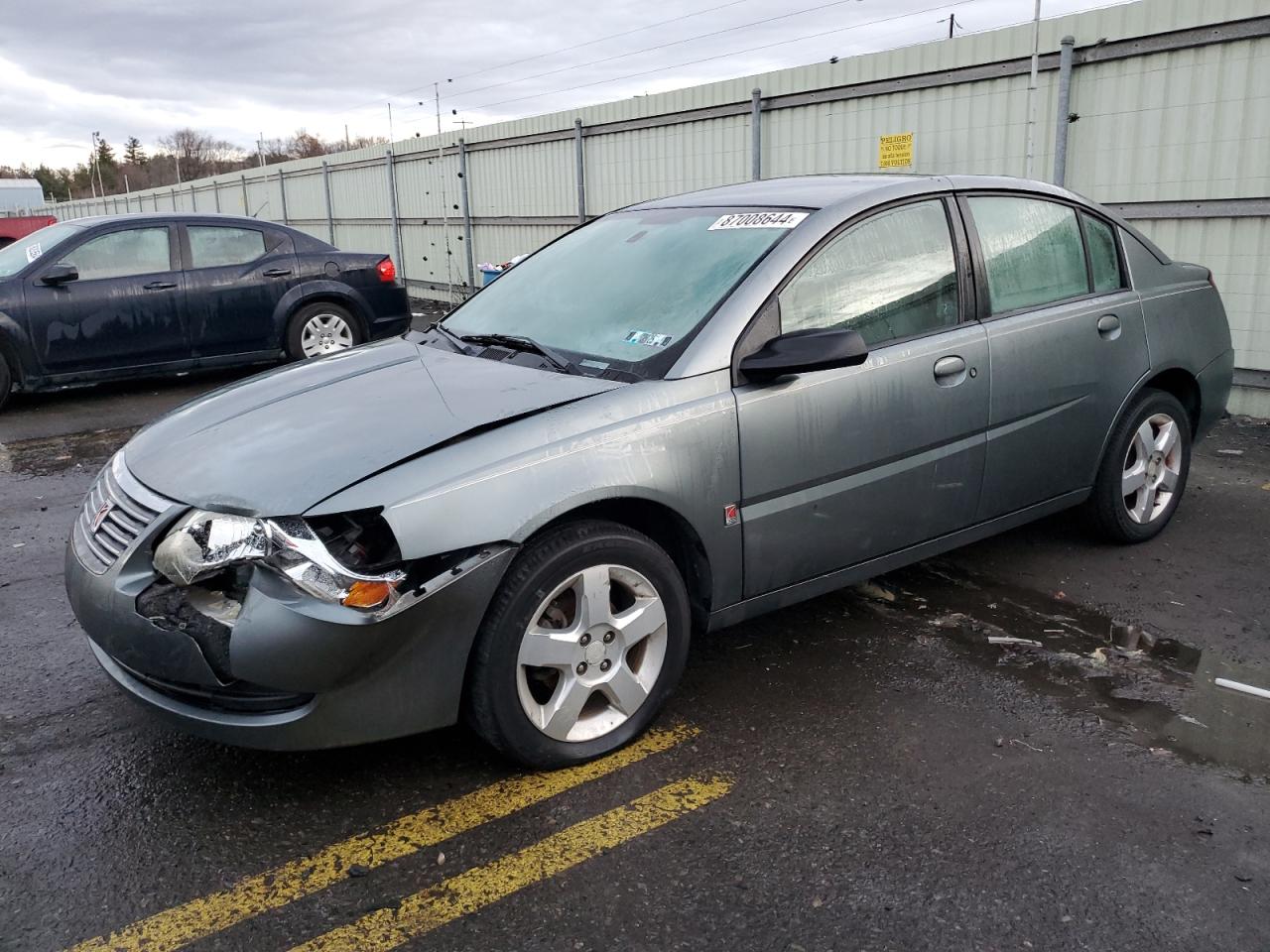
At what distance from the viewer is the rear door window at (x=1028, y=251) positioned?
3.98m

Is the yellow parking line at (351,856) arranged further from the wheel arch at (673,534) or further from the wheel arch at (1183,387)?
the wheel arch at (1183,387)

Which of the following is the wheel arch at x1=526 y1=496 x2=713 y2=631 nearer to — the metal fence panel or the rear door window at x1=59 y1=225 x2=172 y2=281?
the metal fence panel

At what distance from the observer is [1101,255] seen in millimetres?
4461

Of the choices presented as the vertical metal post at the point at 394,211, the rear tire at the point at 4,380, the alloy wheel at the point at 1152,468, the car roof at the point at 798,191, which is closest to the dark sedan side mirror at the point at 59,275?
the rear tire at the point at 4,380

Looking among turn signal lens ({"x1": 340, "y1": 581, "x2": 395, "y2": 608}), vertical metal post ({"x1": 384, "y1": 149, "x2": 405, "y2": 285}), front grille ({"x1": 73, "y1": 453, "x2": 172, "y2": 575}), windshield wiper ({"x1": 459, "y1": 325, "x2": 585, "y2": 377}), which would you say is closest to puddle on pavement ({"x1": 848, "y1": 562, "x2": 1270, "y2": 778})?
windshield wiper ({"x1": 459, "y1": 325, "x2": 585, "y2": 377})

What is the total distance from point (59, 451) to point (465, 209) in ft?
29.2

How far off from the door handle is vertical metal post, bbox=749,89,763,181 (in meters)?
7.06

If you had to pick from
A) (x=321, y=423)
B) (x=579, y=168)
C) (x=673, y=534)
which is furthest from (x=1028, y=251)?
(x=579, y=168)

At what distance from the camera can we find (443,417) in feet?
9.58

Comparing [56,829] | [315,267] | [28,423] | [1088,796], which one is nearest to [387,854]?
[56,829]

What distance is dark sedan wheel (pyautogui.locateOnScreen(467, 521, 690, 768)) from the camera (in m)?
2.73

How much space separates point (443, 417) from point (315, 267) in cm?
735

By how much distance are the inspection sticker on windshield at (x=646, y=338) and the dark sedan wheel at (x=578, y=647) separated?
2.18ft

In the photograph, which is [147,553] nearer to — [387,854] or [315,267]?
[387,854]
